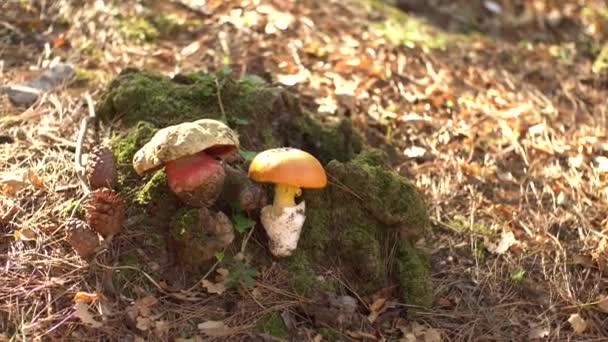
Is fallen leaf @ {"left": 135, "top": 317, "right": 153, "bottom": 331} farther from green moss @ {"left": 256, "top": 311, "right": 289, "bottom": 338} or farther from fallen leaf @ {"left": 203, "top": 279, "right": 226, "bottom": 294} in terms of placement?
green moss @ {"left": 256, "top": 311, "right": 289, "bottom": 338}

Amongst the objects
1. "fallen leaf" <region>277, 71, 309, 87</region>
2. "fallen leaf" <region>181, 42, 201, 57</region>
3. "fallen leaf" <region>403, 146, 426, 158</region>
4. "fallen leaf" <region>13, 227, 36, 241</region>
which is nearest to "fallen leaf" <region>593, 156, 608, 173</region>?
"fallen leaf" <region>403, 146, 426, 158</region>

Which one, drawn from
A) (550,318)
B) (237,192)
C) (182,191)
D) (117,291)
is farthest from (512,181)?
(117,291)

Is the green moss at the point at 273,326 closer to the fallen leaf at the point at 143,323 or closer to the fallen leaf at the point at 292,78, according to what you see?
the fallen leaf at the point at 143,323

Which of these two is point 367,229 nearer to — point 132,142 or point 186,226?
point 186,226

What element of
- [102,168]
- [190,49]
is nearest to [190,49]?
[190,49]

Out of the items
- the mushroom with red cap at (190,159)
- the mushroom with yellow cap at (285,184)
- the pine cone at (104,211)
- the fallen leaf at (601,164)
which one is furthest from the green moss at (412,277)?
the fallen leaf at (601,164)

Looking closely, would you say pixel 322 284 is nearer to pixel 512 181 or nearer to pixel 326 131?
pixel 326 131
